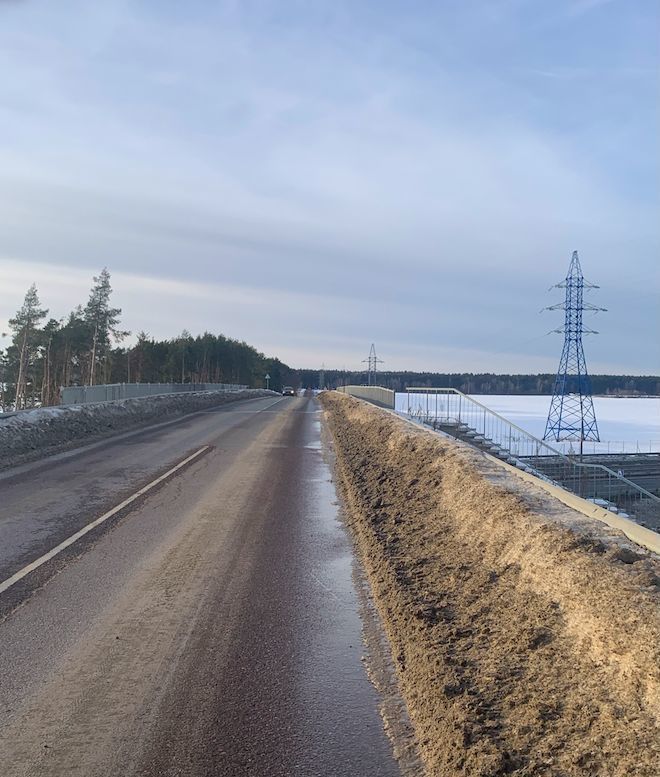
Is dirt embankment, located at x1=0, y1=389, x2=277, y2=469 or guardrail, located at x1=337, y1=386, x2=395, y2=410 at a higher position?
guardrail, located at x1=337, y1=386, x2=395, y2=410

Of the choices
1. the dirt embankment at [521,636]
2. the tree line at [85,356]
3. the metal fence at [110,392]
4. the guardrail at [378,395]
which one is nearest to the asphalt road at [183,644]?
the dirt embankment at [521,636]

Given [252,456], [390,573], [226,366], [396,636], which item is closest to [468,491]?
[390,573]

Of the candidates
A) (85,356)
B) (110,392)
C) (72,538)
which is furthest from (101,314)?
(72,538)

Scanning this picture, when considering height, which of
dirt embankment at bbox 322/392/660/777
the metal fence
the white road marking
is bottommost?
the white road marking

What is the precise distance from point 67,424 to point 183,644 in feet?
60.1

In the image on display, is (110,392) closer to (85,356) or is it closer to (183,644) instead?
(183,644)

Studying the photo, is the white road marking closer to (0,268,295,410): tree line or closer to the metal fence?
the metal fence

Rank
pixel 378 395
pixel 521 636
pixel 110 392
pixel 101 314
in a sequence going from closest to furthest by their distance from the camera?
pixel 521 636, pixel 110 392, pixel 378 395, pixel 101 314

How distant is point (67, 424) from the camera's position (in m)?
21.6

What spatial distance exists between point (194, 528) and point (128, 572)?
1.99 meters

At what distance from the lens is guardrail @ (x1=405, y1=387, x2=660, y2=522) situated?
1653 centimetres

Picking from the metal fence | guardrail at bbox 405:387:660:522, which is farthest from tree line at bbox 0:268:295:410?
guardrail at bbox 405:387:660:522

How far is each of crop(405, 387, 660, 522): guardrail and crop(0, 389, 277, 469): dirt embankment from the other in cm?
1147

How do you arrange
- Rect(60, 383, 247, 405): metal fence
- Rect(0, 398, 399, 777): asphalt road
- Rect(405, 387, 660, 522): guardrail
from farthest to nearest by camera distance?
Rect(60, 383, 247, 405): metal fence → Rect(405, 387, 660, 522): guardrail → Rect(0, 398, 399, 777): asphalt road
